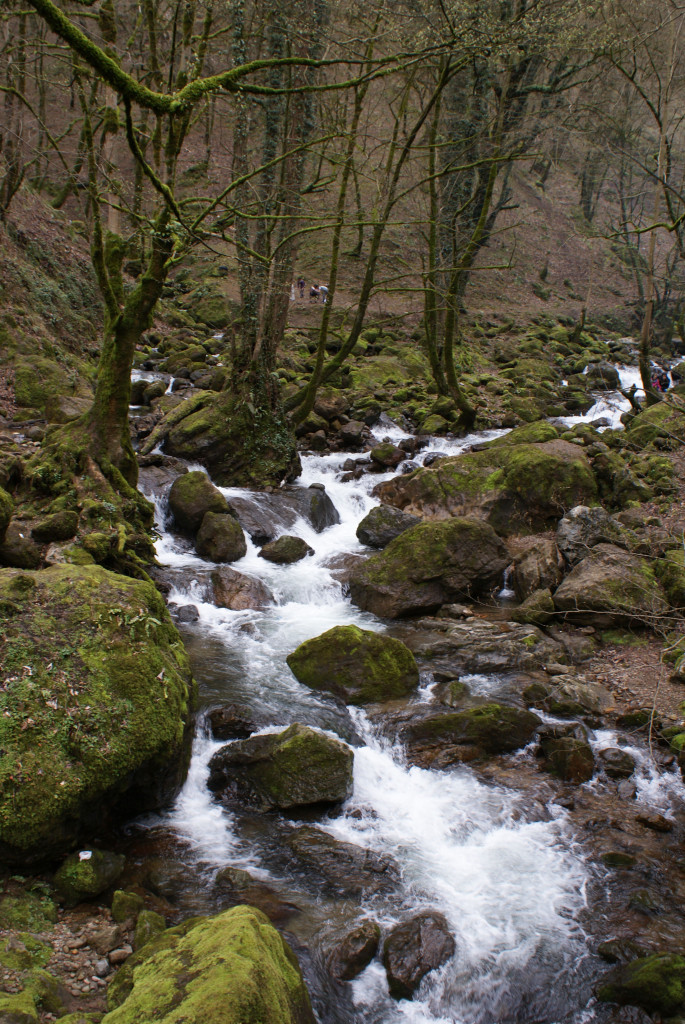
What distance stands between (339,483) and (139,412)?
16.3ft

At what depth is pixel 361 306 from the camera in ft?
44.6

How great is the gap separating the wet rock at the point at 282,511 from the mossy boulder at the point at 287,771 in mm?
5597

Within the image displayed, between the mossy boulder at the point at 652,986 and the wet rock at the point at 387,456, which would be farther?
the wet rock at the point at 387,456

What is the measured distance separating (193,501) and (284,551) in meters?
1.69

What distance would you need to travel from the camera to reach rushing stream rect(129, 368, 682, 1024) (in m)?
4.16

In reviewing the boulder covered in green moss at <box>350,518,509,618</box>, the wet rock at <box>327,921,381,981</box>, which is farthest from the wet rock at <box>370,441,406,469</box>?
the wet rock at <box>327,921,381,981</box>

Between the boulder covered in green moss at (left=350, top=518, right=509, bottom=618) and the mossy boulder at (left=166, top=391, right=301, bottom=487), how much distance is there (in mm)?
4077

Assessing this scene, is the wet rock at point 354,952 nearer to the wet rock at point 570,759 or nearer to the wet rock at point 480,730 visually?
the wet rock at point 480,730

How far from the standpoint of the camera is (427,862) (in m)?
5.19

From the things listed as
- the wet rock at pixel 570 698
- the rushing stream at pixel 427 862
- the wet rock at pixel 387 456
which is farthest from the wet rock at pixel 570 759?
the wet rock at pixel 387 456

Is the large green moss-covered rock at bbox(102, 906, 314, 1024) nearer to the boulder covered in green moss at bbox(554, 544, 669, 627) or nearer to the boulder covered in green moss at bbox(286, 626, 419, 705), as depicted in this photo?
the boulder covered in green moss at bbox(286, 626, 419, 705)

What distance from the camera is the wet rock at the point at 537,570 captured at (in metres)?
9.49

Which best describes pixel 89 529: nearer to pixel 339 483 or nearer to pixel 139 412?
pixel 339 483

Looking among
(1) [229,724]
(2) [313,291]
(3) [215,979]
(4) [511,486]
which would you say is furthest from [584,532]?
(2) [313,291]
